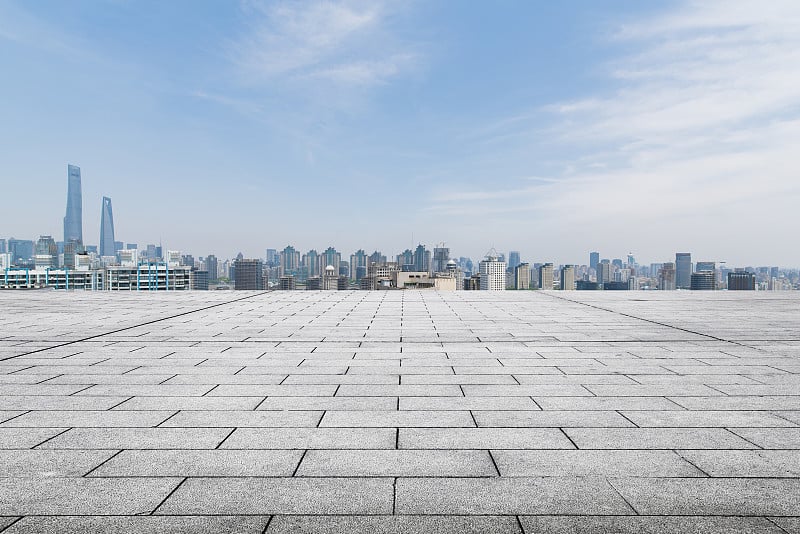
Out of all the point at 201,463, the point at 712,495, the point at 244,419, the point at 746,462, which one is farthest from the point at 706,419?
the point at 201,463

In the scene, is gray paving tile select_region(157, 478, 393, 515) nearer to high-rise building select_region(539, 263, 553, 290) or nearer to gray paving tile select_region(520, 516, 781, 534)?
gray paving tile select_region(520, 516, 781, 534)

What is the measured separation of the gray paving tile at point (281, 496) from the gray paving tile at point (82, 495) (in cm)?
18

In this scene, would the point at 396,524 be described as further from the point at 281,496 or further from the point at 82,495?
the point at 82,495

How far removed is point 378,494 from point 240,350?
709cm

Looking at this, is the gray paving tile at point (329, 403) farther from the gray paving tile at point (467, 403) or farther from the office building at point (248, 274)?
the office building at point (248, 274)

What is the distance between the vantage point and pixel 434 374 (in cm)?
838

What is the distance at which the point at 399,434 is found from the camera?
550 centimetres

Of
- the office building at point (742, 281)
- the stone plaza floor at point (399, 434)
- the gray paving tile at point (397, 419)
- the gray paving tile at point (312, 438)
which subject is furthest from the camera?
the office building at point (742, 281)

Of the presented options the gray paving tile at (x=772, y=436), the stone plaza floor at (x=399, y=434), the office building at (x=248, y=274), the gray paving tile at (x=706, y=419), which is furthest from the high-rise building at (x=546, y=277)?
the gray paving tile at (x=772, y=436)

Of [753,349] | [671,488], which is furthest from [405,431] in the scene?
[753,349]

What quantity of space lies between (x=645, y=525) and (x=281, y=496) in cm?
266

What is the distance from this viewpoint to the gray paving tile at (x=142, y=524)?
3.60m

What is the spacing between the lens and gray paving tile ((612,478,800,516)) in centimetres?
389

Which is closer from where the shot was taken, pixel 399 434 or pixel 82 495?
pixel 82 495
